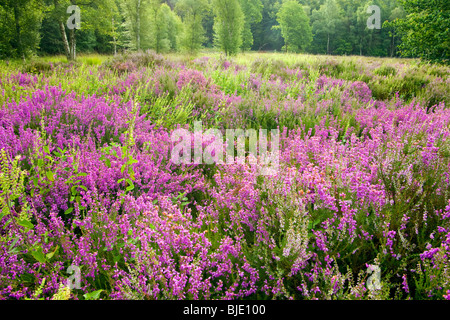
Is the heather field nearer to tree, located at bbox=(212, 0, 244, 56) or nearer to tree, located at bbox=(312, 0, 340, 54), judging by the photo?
tree, located at bbox=(212, 0, 244, 56)

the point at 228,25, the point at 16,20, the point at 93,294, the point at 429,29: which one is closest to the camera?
the point at 93,294

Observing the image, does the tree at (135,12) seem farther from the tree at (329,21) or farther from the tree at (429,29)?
the tree at (329,21)

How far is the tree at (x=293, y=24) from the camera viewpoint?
45875 millimetres

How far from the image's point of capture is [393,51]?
54.2 metres

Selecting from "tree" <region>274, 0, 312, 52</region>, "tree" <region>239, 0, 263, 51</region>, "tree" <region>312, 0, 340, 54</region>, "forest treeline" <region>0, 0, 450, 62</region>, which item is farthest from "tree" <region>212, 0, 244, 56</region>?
"tree" <region>312, 0, 340, 54</region>

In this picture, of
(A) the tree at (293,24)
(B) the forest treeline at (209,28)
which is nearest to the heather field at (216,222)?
(B) the forest treeline at (209,28)

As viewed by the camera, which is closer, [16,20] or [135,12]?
[16,20]

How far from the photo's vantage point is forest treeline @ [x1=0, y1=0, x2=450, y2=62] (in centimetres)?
1230

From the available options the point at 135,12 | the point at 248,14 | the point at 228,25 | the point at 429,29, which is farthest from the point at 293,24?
the point at 429,29

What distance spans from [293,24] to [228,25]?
73.0 ft

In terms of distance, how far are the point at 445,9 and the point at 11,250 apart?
15.9 metres

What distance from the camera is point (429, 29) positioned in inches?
456

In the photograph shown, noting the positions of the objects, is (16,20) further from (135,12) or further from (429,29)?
(429,29)
